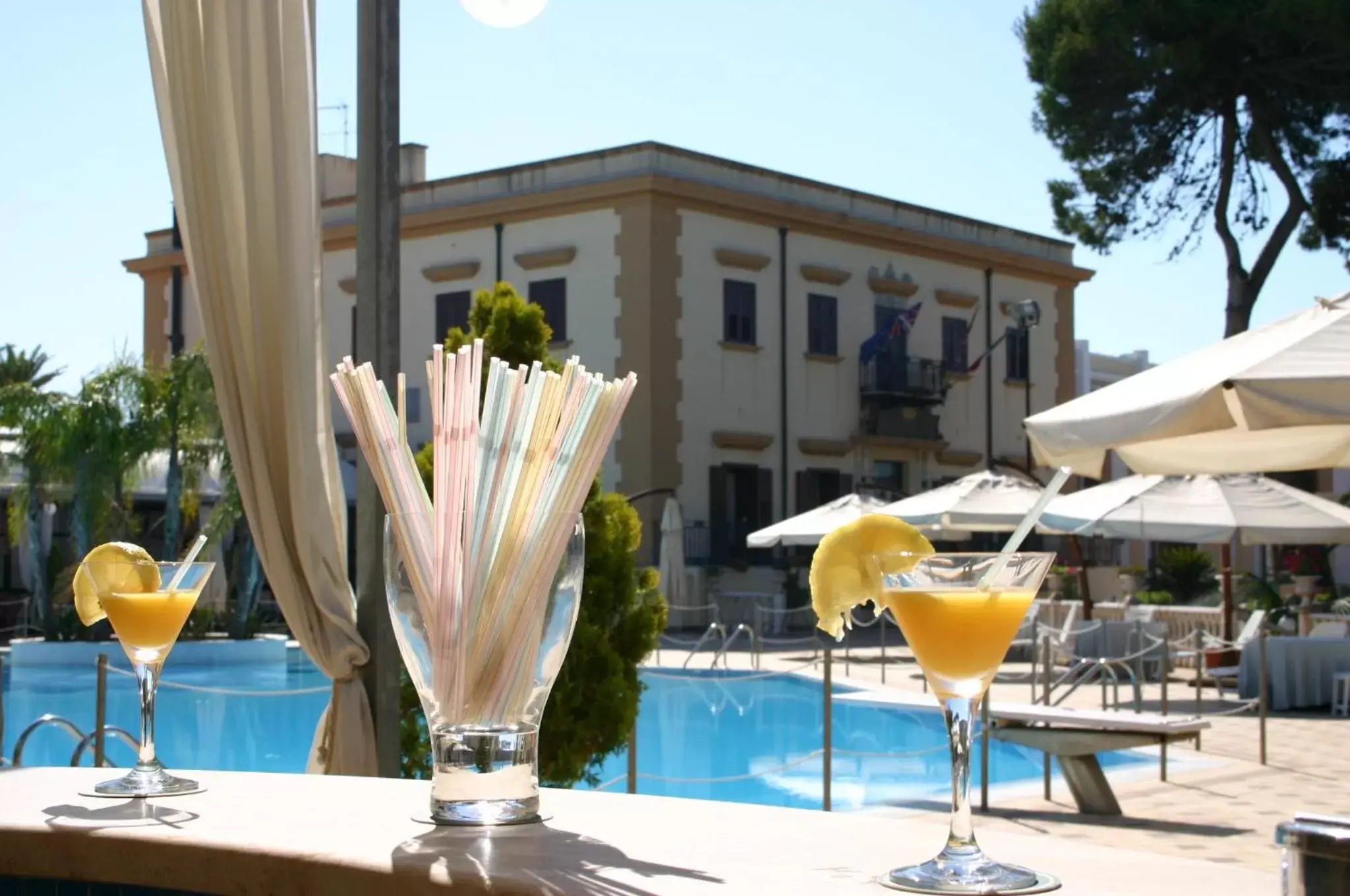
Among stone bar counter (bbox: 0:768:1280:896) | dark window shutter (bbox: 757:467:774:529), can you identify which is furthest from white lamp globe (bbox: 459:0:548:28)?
dark window shutter (bbox: 757:467:774:529)

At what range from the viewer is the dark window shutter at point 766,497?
24.5 meters

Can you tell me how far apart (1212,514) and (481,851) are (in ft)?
44.6

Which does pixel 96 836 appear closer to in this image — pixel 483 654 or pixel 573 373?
pixel 483 654

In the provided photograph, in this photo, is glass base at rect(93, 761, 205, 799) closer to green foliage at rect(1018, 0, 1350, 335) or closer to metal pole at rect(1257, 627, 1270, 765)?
metal pole at rect(1257, 627, 1270, 765)

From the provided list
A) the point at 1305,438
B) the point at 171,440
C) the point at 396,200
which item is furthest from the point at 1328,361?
the point at 171,440

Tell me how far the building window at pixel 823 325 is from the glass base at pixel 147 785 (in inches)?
926

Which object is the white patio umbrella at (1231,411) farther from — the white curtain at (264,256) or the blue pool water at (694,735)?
the blue pool water at (694,735)

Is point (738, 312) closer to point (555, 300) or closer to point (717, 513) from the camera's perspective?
point (555, 300)

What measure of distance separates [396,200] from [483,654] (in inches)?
99.7

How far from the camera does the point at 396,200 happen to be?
4.05m

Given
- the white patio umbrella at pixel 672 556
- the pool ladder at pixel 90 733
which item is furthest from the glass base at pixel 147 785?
the white patio umbrella at pixel 672 556

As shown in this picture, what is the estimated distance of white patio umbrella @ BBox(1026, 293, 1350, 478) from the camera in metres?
4.73

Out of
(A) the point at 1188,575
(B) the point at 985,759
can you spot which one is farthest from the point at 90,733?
(A) the point at 1188,575

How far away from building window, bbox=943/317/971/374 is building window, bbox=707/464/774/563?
15.3 ft
